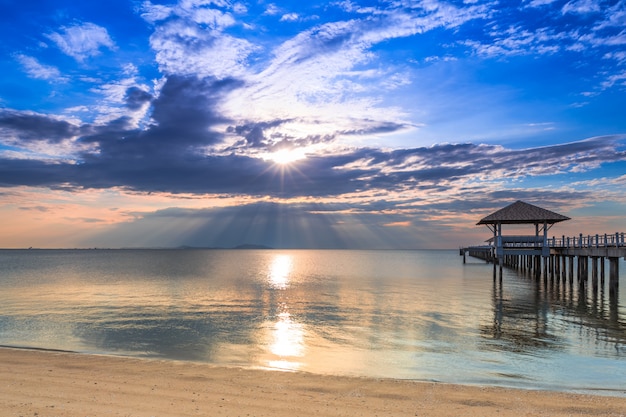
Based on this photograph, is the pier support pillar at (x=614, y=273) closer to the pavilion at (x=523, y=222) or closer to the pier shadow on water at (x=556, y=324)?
the pier shadow on water at (x=556, y=324)

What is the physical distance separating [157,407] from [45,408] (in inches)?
79.4

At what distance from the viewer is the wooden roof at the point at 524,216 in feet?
148

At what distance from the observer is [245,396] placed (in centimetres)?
918

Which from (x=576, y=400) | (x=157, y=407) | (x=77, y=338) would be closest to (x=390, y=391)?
(x=576, y=400)

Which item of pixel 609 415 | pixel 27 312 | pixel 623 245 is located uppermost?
pixel 623 245

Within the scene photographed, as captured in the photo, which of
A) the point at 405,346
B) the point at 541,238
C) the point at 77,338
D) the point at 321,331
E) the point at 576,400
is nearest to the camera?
the point at 576,400

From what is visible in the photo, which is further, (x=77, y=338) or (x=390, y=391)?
(x=77, y=338)

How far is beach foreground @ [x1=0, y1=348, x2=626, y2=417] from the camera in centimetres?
820

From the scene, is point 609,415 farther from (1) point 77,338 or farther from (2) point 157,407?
(1) point 77,338

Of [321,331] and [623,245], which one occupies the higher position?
[623,245]

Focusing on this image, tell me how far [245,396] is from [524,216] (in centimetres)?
4354

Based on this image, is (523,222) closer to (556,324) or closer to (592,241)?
(592,241)

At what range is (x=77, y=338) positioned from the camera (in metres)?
17.9

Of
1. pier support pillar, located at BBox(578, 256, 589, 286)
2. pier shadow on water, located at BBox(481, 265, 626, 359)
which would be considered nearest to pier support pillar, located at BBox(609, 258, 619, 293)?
pier shadow on water, located at BBox(481, 265, 626, 359)
